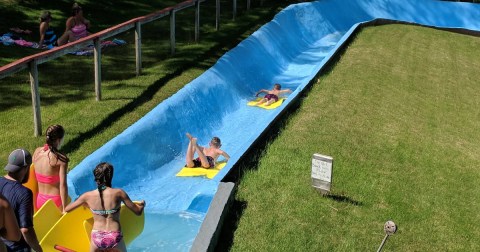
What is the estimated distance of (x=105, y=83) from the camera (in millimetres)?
11188

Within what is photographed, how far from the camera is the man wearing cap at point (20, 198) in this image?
166 inches

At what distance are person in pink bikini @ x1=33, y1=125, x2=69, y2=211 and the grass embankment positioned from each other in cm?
155

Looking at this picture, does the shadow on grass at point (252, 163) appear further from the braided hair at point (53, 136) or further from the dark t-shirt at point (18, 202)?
the dark t-shirt at point (18, 202)

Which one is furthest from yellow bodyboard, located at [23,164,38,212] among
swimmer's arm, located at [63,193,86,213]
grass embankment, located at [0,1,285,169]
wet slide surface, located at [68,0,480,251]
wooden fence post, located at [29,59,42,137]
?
wooden fence post, located at [29,59,42,137]

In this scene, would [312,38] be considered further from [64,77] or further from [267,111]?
[64,77]

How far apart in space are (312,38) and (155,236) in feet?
44.3

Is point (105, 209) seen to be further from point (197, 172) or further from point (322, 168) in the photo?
point (197, 172)

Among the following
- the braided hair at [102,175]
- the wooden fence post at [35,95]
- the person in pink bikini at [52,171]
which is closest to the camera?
the braided hair at [102,175]

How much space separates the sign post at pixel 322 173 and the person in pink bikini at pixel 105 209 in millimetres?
2434

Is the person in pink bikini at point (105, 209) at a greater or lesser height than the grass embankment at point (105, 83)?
greater

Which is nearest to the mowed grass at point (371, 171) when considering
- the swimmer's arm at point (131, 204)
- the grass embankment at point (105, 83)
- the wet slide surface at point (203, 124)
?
the wet slide surface at point (203, 124)

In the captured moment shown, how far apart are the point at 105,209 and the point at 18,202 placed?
1096 millimetres

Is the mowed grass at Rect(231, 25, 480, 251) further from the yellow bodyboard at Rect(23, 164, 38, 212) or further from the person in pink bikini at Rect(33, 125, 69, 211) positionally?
the yellow bodyboard at Rect(23, 164, 38, 212)

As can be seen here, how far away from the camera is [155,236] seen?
6.70m
